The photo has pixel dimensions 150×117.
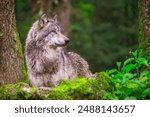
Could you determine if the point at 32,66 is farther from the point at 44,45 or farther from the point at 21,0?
the point at 21,0

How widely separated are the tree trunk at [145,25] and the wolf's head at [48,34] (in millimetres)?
1704

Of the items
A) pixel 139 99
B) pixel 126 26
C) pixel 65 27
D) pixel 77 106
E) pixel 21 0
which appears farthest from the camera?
pixel 126 26

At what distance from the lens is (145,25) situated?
1075 cm

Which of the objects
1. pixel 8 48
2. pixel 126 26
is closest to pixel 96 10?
pixel 126 26

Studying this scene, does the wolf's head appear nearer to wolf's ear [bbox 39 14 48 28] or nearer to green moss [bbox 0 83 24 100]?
wolf's ear [bbox 39 14 48 28]

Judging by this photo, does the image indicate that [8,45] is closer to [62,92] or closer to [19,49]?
[19,49]

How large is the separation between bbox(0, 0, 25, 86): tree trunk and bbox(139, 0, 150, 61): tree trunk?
2418 mm

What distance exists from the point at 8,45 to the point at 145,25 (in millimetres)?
2636

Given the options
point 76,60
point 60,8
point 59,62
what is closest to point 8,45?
point 59,62

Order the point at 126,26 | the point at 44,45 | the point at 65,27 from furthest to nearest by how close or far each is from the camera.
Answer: the point at 126,26, the point at 65,27, the point at 44,45

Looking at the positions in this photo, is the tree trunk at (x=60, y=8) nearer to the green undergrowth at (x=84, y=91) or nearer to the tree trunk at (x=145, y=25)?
the tree trunk at (x=145, y=25)

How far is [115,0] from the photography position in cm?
2838

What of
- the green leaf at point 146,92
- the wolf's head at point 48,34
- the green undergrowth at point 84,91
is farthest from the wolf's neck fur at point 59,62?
the green leaf at point 146,92

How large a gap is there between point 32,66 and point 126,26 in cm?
1662
